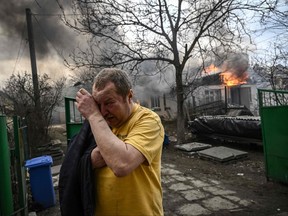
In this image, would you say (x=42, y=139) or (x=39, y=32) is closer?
(x=42, y=139)

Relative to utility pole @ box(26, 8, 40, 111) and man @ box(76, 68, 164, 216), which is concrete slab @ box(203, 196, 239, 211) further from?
utility pole @ box(26, 8, 40, 111)

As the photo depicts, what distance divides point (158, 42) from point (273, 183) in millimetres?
7624

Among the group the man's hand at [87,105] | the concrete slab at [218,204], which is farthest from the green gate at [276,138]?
the man's hand at [87,105]

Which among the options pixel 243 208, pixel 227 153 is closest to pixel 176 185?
pixel 243 208

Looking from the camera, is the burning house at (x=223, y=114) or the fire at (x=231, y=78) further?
the fire at (x=231, y=78)

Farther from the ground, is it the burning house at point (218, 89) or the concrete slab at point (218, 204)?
the burning house at point (218, 89)

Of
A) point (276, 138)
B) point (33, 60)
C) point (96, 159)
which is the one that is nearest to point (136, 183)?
point (96, 159)

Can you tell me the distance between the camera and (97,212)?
158 cm

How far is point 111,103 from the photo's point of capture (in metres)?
1.57

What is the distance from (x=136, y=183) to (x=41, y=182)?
4074 mm

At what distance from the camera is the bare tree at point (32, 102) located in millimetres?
10820

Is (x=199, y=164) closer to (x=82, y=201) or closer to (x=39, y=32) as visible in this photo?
(x=82, y=201)

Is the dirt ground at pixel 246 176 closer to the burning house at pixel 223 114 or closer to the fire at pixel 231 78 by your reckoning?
the burning house at pixel 223 114

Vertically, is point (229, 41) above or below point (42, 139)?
above
